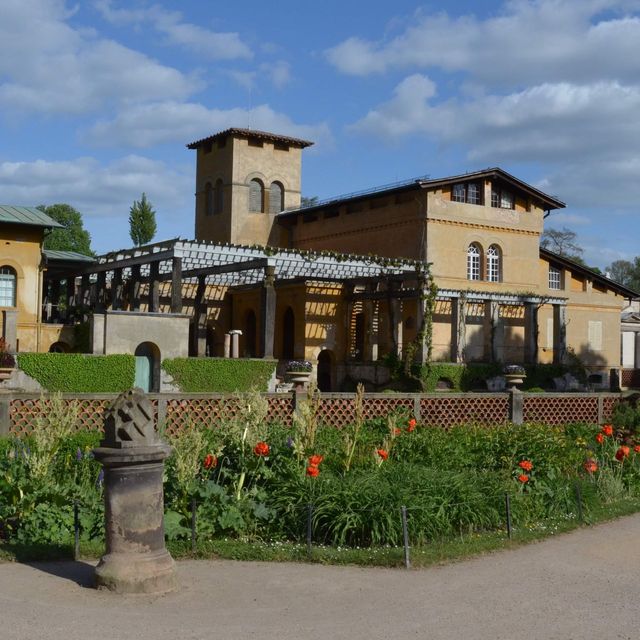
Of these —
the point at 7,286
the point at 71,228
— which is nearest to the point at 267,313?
the point at 7,286

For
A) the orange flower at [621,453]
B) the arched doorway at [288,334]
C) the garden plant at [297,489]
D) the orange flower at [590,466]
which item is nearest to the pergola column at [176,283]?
the arched doorway at [288,334]

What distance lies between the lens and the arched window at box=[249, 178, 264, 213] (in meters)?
43.3

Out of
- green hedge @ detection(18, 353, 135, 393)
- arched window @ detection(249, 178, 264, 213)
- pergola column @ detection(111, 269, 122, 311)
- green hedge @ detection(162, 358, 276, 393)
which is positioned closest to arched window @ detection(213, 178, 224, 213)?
arched window @ detection(249, 178, 264, 213)

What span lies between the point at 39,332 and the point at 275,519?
2488 cm

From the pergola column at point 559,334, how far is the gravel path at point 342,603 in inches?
1188

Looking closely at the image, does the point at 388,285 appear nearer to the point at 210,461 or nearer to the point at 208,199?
the point at 208,199

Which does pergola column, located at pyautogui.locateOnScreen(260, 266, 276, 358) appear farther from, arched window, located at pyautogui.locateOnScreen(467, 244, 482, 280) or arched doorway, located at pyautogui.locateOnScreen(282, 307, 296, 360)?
arched window, located at pyautogui.locateOnScreen(467, 244, 482, 280)

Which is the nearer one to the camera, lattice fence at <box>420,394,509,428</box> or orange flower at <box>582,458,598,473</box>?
orange flower at <box>582,458,598,473</box>

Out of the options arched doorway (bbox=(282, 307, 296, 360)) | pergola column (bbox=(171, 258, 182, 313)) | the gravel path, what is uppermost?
Result: pergola column (bbox=(171, 258, 182, 313))

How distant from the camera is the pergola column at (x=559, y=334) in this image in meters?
38.4

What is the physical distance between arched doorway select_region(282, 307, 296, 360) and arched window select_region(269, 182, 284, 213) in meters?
7.76

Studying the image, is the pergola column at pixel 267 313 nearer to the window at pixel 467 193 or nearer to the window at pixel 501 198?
the window at pixel 467 193

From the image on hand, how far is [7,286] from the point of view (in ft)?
106

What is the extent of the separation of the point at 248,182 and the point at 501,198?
12.5m
